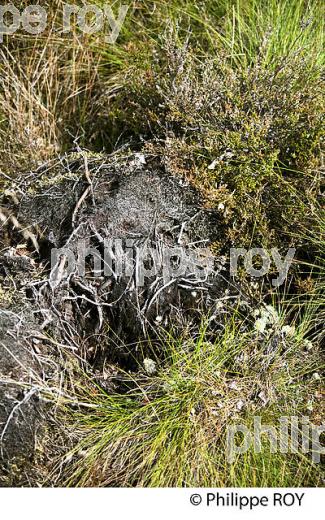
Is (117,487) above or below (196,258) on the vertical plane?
below

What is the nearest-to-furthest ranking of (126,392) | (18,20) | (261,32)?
(126,392), (261,32), (18,20)

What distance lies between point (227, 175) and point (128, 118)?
62cm

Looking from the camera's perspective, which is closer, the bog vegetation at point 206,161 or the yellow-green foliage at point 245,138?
the bog vegetation at point 206,161

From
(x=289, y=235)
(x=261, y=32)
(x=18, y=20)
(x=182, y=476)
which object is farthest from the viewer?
(x=18, y=20)

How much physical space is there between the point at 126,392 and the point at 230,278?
588 mm

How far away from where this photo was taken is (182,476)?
7.89ft

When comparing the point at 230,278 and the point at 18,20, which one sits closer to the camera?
the point at 230,278

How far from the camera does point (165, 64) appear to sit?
3213mm

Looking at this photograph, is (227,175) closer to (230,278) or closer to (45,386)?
(230,278)

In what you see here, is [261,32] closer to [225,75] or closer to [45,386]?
[225,75]

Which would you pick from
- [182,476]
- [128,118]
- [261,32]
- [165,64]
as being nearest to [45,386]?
[182,476]

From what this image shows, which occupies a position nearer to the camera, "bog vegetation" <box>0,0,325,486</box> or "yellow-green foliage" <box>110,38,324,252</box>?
"bog vegetation" <box>0,0,325,486</box>

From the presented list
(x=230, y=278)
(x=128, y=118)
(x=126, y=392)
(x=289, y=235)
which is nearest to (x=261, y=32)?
(x=128, y=118)

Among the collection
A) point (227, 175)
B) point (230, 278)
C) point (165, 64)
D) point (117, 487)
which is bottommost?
point (117, 487)
